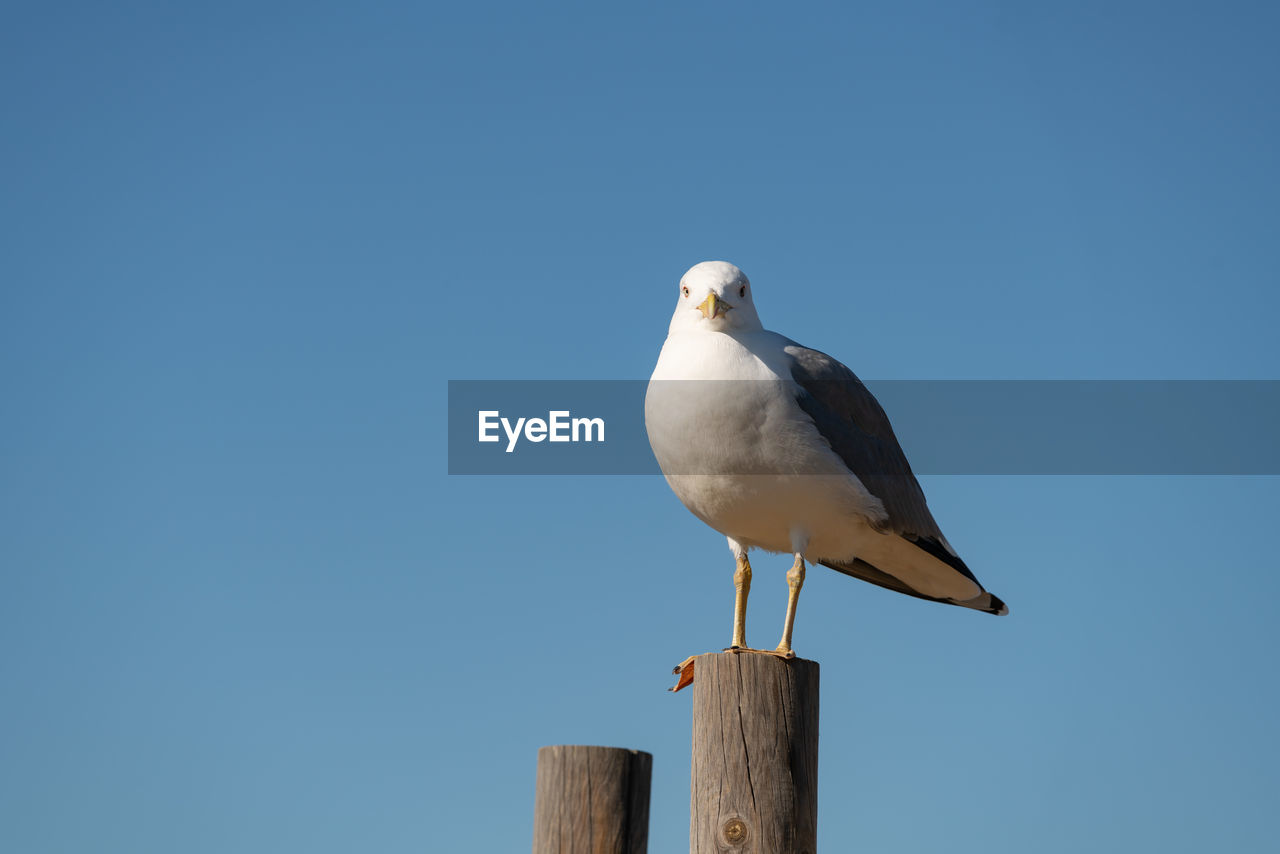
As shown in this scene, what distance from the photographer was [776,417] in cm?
815

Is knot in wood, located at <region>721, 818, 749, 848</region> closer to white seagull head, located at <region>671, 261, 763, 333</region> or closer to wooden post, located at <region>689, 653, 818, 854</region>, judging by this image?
wooden post, located at <region>689, 653, 818, 854</region>

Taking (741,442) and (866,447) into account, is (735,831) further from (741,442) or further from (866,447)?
(866,447)

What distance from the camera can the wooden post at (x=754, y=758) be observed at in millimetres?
6641

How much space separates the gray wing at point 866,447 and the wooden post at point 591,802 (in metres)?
2.79

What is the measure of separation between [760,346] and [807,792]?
9.46ft

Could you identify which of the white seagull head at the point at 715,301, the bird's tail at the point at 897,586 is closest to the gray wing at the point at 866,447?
the bird's tail at the point at 897,586

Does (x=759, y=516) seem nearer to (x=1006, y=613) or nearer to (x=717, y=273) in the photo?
(x=717, y=273)

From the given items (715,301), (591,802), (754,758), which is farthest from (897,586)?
(591,802)

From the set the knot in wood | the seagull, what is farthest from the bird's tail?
the knot in wood

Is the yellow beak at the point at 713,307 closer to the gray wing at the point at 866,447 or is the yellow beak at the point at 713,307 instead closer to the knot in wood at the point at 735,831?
the gray wing at the point at 866,447

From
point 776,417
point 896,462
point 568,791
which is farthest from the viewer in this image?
point 896,462

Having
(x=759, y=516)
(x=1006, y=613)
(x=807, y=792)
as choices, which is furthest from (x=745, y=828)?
(x=1006, y=613)

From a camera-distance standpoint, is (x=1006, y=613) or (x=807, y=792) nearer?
(x=807, y=792)

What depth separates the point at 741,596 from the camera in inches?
339
